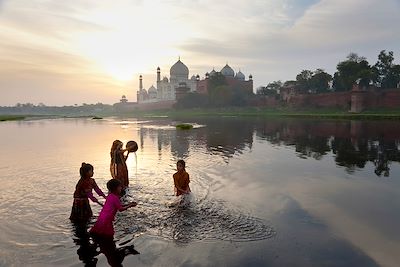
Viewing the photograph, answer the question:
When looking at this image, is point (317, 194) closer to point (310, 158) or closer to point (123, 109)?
point (310, 158)

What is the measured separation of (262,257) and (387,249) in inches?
76.0

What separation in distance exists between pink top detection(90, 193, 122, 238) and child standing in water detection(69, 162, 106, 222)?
756 mm

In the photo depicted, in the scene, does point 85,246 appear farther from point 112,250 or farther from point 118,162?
point 118,162

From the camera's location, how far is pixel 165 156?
14898 millimetres

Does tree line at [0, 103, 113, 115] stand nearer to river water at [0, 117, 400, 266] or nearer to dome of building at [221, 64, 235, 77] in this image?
dome of building at [221, 64, 235, 77]

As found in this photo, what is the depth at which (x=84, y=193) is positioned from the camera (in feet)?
20.9

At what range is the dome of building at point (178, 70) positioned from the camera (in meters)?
98.2

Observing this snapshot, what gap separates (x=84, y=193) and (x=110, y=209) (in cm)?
119

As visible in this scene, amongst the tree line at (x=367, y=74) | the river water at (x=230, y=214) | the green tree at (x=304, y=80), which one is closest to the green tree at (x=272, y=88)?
the green tree at (x=304, y=80)

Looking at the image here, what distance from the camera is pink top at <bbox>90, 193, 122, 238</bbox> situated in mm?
5418

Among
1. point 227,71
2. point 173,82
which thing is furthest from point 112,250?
point 173,82

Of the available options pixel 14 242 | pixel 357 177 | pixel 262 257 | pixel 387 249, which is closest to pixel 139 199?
pixel 14 242

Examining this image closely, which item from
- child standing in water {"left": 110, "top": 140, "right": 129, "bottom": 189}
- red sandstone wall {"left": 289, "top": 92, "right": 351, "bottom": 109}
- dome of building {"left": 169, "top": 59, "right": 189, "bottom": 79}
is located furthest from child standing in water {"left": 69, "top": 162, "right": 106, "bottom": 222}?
dome of building {"left": 169, "top": 59, "right": 189, "bottom": 79}

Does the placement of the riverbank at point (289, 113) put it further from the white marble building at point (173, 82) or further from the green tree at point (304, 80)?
the white marble building at point (173, 82)
